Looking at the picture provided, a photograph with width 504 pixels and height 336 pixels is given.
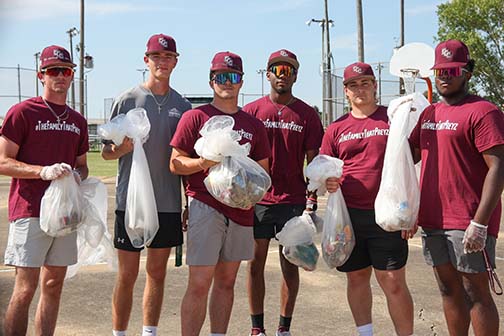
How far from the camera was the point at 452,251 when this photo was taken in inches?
169

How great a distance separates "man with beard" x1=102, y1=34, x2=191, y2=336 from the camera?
193 inches

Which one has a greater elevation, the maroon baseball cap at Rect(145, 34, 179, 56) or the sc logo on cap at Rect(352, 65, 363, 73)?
the maroon baseball cap at Rect(145, 34, 179, 56)

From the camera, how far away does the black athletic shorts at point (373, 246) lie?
4613 mm

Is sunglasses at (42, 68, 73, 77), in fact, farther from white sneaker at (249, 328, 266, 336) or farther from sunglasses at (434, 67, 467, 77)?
sunglasses at (434, 67, 467, 77)

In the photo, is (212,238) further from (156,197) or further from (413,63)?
(413,63)

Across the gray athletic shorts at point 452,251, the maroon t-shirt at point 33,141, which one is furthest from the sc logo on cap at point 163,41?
the gray athletic shorts at point 452,251


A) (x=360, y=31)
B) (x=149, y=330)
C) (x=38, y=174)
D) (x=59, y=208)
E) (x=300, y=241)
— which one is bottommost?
(x=149, y=330)

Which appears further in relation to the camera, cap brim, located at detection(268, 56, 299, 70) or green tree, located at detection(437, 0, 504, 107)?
green tree, located at detection(437, 0, 504, 107)

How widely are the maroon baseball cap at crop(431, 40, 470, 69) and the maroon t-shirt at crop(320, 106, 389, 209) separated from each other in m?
0.56

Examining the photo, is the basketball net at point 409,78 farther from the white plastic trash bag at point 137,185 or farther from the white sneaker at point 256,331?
the white sneaker at point 256,331

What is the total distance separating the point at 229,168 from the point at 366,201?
1.05 metres

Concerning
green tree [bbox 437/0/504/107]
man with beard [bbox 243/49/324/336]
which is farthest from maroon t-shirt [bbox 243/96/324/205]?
green tree [bbox 437/0/504/107]

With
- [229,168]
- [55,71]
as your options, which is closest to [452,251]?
[229,168]

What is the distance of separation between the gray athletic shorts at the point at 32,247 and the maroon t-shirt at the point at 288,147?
1.78 meters
